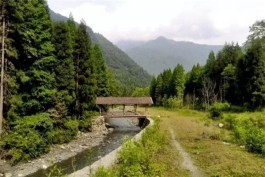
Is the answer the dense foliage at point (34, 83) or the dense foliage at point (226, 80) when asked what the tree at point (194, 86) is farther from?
the dense foliage at point (34, 83)

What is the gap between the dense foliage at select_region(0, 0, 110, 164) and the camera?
1110 inches

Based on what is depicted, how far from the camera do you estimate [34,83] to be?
3203 cm

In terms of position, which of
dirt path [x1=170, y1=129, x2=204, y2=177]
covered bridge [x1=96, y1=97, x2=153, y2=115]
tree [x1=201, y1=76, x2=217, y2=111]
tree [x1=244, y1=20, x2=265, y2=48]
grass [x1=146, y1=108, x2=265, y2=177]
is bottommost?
dirt path [x1=170, y1=129, x2=204, y2=177]

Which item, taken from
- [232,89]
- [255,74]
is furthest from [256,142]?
[232,89]

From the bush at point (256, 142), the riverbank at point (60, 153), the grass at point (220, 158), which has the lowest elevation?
the riverbank at point (60, 153)

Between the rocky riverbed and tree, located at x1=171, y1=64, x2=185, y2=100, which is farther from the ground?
tree, located at x1=171, y1=64, x2=185, y2=100

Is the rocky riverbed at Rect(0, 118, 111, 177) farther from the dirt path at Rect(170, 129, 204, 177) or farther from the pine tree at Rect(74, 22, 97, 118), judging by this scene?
the dirt path at Rect(170, 129, 204, 177)

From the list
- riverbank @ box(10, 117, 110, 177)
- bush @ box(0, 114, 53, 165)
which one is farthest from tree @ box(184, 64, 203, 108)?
bush @ box(0, 114, 53, 165)

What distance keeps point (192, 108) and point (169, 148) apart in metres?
55.5

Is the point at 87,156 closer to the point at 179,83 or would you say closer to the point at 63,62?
the point at 63,62

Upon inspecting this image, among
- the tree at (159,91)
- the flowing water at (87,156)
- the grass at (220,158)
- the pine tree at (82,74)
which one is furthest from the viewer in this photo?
the tree at (159,91)

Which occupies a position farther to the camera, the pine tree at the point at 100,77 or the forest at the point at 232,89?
the pine tree at the point at 100,77

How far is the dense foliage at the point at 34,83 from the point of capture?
A: 28188 mm

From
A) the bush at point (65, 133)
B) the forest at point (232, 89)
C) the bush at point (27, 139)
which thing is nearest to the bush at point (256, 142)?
the forest at point (232, 89)
